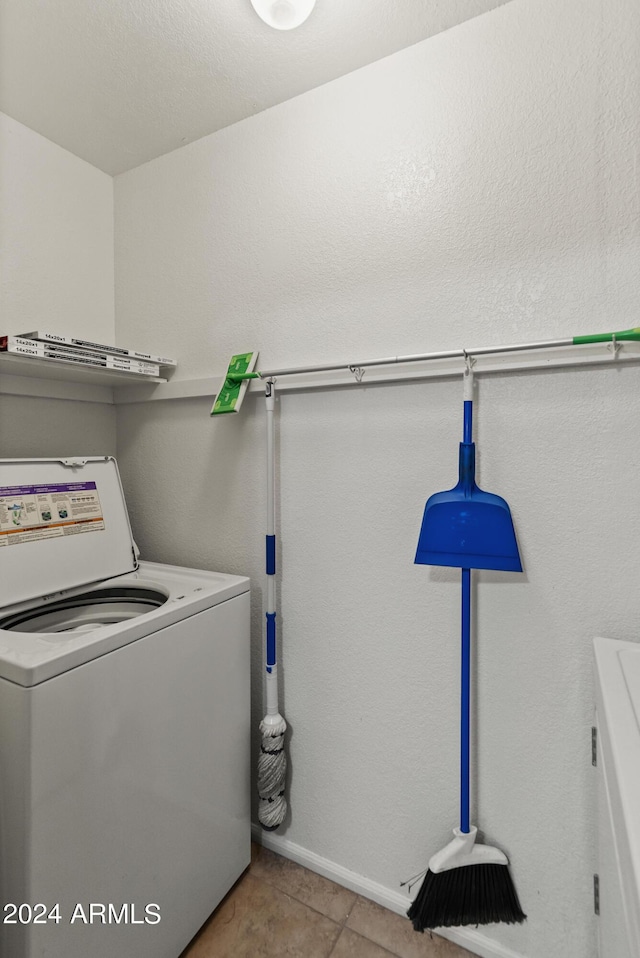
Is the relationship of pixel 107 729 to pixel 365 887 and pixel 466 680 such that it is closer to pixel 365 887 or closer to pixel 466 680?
pixel 466 680

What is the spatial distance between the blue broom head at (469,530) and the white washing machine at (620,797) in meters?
0.27

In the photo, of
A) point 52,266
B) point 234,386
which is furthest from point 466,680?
point 52,266

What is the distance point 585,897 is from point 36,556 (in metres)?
1.60

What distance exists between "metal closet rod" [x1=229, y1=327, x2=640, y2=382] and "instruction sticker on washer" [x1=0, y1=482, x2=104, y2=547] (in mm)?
615

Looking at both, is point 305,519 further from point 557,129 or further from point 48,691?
point 557,129

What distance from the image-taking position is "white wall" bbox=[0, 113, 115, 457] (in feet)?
4.92

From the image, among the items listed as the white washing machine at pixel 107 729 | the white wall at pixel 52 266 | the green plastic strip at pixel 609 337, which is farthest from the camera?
the white wall at pixel 52 266

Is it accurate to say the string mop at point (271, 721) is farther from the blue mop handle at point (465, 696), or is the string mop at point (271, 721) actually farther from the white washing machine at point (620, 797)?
the white washing machine at point (620, 797)

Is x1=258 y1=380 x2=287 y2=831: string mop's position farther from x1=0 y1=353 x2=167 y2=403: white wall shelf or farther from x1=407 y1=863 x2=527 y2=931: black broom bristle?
x1=0 y1=353 x2=167 y2=403: white wall shelf

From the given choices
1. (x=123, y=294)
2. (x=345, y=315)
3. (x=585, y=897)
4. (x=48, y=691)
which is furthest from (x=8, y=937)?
(x=123, y=294)

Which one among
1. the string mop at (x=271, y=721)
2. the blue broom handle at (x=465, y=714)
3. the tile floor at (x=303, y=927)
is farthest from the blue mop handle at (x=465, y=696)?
the string mop at (x=271, y=721)

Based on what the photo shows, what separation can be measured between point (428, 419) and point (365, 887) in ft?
4.36

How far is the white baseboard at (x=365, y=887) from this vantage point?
3.85 ft

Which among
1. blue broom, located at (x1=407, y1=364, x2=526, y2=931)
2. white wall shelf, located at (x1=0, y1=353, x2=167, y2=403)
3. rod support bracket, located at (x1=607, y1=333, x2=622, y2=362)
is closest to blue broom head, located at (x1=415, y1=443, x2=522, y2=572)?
blue broom, located at (x1=407, y1=364, x2=526, y2=931)
